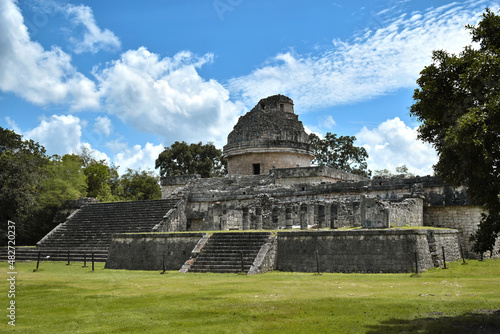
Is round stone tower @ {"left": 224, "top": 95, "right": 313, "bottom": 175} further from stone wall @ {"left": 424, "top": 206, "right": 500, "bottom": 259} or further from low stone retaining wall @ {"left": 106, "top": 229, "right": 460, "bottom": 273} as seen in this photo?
low stone retaining wall @ {"left": 106, "top": 229, "right": 460, "bottom": 273}

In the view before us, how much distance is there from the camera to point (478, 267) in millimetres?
15922

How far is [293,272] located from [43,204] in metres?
19.9

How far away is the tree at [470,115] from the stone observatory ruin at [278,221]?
521 cm

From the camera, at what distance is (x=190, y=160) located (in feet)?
161

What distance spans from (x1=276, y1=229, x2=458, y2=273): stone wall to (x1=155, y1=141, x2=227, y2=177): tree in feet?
106

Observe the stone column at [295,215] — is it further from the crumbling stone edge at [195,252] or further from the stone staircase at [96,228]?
the stone staircase at [96,228]

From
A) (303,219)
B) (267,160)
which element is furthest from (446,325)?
(267,160)

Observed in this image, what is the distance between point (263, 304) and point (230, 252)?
7416 mm

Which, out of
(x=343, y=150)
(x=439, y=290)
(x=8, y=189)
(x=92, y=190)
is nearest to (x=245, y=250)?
(x=439, y=290)

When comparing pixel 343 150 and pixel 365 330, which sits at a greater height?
pixel 343 150

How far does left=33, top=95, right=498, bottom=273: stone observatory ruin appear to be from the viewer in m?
15.7

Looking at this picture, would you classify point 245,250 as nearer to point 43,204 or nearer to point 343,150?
point 43,204

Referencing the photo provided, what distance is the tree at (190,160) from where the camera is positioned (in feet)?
160

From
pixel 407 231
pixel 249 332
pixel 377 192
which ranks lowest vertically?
pixel 249 332
